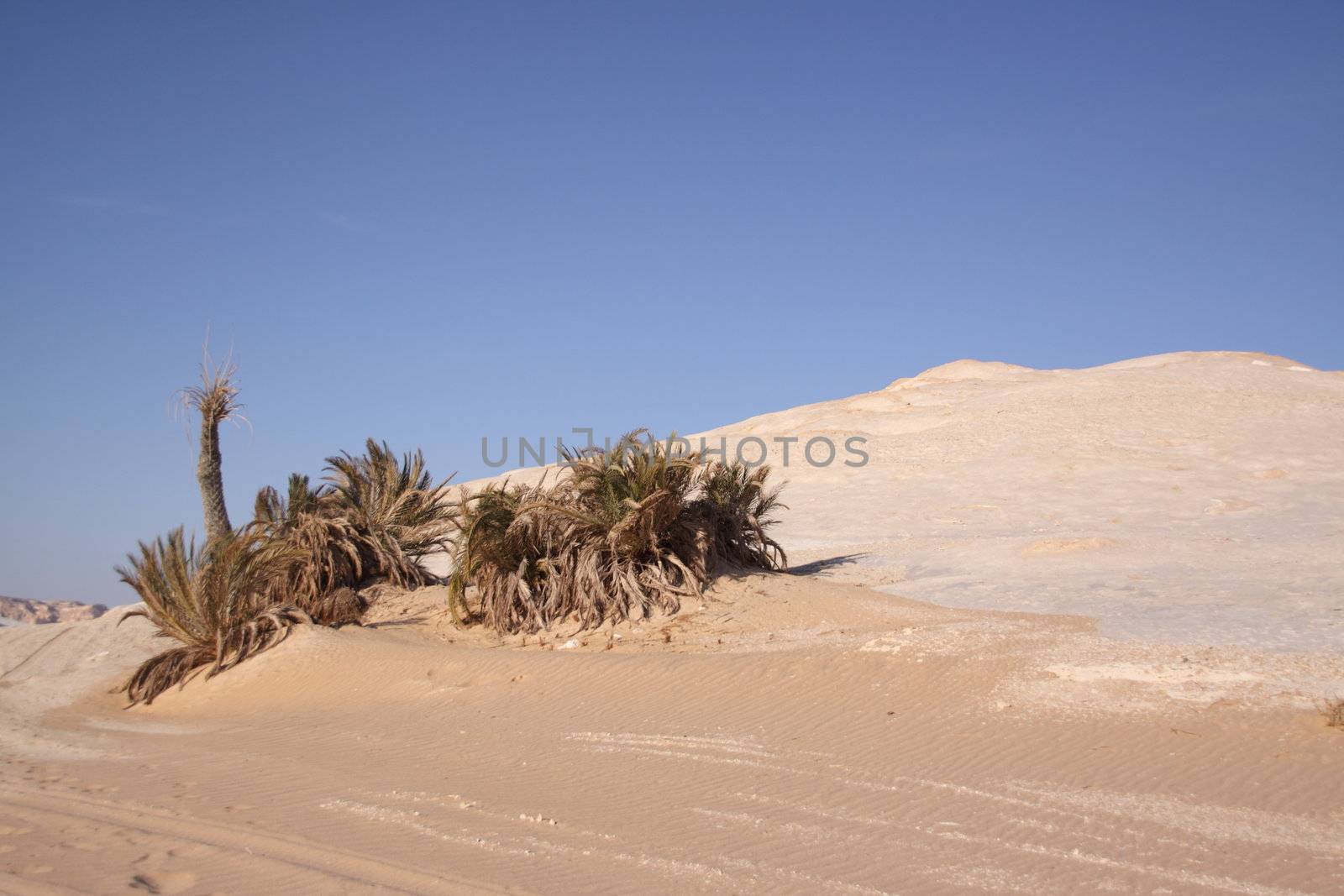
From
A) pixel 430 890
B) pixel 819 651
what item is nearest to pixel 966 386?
pixel 819 651

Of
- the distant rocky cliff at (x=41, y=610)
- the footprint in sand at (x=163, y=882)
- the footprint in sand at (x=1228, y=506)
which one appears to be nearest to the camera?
the footprint in sand at (x=163, y=882)

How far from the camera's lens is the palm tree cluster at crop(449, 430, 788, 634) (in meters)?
10.1

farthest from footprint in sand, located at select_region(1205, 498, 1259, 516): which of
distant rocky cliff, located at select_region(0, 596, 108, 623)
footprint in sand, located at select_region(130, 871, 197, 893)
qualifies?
distant rocky cliff, located at select_region(0, 596, 108, 623)

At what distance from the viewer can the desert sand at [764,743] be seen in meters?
4.34

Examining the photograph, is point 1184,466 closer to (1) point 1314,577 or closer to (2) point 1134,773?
(1) point 1314,577

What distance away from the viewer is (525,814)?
5.14m

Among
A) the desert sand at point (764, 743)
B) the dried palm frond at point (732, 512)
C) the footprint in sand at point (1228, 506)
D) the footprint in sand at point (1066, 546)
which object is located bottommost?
the desert sand at point (764, 743)

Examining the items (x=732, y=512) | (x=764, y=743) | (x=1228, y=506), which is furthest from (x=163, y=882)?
(x=1228, y=506)

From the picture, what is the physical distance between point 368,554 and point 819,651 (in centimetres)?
684

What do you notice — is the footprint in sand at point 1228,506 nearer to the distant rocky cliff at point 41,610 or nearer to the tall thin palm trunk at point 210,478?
the tall thin palm trunk at point 210,478

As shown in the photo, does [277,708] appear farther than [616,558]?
No

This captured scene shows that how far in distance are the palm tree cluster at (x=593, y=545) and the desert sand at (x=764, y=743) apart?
1.29ft

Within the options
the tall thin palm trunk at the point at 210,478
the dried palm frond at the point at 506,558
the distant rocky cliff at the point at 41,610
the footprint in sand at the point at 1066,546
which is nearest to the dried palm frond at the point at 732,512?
the dried palm frond at the point at 506,558

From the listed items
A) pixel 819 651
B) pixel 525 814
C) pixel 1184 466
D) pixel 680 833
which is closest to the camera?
pixel 680 833
